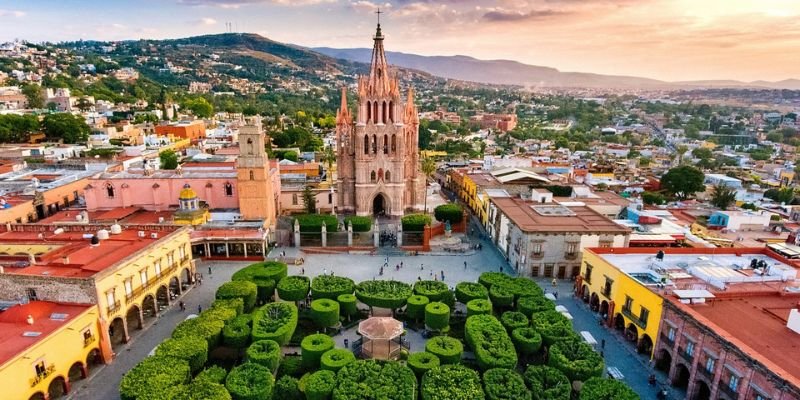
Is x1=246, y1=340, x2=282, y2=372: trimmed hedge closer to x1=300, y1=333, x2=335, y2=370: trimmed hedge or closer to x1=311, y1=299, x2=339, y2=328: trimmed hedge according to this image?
x1=300, y1=333, x2=335, y2=370: trimmed hedge

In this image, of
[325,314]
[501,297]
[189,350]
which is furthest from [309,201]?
[189,350]

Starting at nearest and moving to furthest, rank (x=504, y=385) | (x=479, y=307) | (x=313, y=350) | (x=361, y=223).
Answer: (x=504, y=385) < (x=313, y=350) < (x=479, y=307) < (x=361, y=223)

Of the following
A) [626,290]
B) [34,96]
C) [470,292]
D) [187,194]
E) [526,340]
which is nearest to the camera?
[526,340]

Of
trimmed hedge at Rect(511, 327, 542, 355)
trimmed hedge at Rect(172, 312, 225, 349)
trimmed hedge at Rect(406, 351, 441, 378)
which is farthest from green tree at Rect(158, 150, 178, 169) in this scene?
trimmed hedge at Rect(511, 327, 542, 355)

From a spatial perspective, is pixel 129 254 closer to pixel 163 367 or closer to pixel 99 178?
pixel 163 367

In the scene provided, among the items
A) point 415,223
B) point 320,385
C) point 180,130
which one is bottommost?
point 320,385

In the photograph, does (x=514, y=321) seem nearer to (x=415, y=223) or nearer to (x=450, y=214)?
(x=415, y=223)
